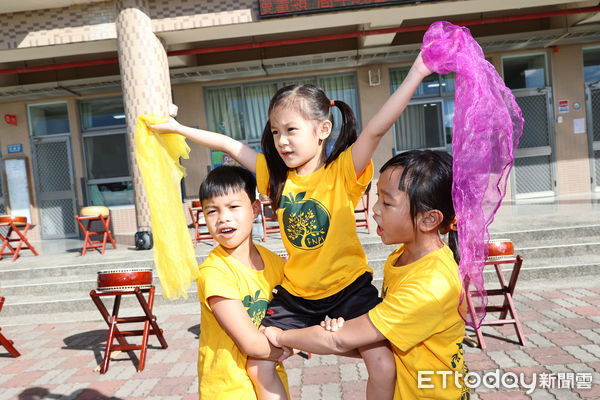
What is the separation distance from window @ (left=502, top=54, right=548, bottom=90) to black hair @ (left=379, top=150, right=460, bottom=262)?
10069 millimetres

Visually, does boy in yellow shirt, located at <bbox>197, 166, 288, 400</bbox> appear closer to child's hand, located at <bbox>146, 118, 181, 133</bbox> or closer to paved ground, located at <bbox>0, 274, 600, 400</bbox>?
child's hand, located at <bbox>146, 118, 181, 133</bbox>

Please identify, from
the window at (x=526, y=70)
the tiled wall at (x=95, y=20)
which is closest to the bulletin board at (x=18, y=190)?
the tiled wall at (x=95, y=20)

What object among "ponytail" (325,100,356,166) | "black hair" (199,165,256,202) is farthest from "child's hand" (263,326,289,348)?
"ponytail" (325,100,356,166)

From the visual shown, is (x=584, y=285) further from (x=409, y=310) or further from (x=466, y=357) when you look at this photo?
(x=409, y=310)

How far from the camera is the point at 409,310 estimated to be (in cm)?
131

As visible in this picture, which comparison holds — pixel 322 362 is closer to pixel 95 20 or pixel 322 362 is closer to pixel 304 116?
pixel 304 116

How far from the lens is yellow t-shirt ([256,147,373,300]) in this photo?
5.56 feet

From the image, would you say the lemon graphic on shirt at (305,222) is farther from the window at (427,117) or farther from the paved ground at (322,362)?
the window at (427,117)

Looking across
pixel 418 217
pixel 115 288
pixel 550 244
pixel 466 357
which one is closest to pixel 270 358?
pixel 418 217

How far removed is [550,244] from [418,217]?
5.45 metres

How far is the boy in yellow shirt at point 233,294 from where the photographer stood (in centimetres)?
150

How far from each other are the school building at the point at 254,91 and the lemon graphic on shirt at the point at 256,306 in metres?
7.01

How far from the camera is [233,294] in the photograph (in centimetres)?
152

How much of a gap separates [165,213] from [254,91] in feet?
29.2
